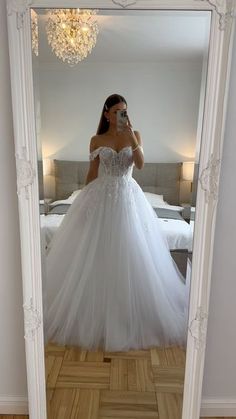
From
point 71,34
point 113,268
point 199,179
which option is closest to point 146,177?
point 199,179

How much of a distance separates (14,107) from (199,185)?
0.73 metres

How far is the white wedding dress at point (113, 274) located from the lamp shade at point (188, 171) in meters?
0.18

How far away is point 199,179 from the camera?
1.25 m

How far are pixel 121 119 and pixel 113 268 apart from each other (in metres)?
0.61

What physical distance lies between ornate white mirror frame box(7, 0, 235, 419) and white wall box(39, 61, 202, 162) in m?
0.08

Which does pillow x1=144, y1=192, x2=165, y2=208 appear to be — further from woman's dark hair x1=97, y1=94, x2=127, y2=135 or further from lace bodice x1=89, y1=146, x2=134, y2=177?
woman's dark hair x1=97, y1=94, x2=127, y2=135

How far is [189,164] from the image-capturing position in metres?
1.30

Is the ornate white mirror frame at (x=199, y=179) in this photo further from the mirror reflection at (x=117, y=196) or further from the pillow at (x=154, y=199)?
the pillow at (x=154, y=199)

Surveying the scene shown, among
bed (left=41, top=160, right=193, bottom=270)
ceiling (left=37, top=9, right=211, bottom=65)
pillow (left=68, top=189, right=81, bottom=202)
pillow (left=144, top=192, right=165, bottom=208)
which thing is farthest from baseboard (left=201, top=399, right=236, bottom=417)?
ceiling (left=37, top=9, right=211, bottom=65)

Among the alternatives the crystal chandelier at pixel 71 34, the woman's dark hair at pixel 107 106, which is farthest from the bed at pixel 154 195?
the crystal chandelier at pixel 71 34

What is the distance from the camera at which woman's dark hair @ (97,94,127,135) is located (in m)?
1.25

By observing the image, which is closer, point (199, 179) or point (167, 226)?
point (199, 179)

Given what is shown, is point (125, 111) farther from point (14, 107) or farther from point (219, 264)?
point (219, 264)

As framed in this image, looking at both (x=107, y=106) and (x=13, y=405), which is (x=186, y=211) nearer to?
(x=107, y=106)
